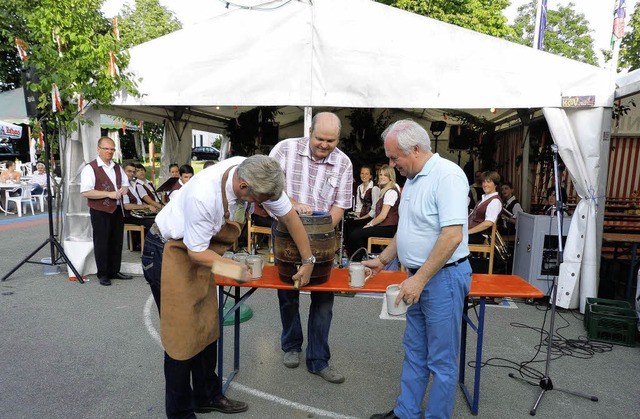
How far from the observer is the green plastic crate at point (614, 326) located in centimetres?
379

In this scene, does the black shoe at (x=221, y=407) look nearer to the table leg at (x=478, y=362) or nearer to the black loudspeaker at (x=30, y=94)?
→ the table leg at (x=478, y=362)

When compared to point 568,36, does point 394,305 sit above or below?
below

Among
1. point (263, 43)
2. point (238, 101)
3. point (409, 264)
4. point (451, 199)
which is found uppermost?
point (263, 43)

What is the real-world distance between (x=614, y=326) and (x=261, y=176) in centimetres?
368

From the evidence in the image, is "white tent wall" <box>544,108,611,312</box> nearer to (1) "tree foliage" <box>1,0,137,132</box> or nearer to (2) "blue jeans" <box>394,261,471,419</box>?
(2) "blue jeans" <box>394,261,471,419</box>

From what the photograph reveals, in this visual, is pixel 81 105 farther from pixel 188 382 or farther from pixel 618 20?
pixel 618 20

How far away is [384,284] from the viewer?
2678 mm

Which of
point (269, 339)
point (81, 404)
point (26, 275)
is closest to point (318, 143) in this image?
point (269, 339)

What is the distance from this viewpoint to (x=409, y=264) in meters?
2.22

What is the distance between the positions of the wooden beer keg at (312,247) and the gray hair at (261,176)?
59cm

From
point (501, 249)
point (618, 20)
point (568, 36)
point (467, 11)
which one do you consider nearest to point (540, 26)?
point (618, 20)

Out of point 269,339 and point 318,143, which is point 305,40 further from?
point 269,339

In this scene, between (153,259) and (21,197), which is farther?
(21,197)

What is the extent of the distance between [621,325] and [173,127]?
28.0 feet
